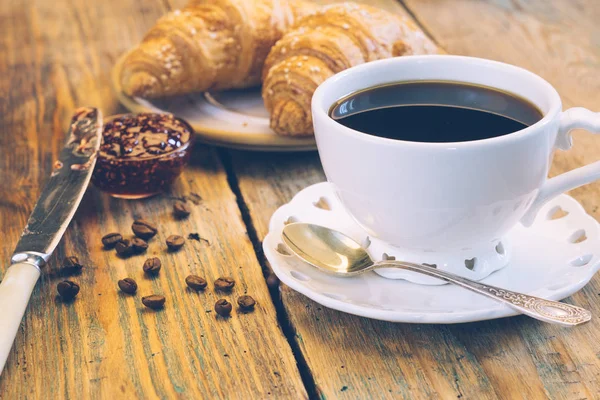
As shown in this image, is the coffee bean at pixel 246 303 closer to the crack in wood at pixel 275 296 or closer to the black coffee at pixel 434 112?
the crack in wood at pixel 275 296

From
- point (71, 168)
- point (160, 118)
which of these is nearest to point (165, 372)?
point (71, 168)

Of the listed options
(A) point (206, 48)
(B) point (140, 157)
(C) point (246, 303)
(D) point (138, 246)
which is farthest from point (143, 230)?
(A) point (206, 48)

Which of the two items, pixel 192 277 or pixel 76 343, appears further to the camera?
pixel 192 277

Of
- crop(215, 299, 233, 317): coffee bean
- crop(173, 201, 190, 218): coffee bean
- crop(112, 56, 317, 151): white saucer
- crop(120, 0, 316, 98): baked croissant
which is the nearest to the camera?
crop(215, 299, 233, 317): coffee bean

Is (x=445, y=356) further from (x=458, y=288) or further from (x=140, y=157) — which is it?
(x=140, y=157)

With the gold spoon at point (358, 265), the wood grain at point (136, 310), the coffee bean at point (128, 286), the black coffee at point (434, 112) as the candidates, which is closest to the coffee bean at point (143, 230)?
the wood grain at point (136, 310)

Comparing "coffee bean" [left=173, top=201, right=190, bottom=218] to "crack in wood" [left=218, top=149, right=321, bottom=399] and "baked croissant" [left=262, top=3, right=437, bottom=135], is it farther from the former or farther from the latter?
"baked croissant" [left=262, top=3, right=437, bottom=135]

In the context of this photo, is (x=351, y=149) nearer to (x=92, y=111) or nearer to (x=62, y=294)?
(x=62, y=294)

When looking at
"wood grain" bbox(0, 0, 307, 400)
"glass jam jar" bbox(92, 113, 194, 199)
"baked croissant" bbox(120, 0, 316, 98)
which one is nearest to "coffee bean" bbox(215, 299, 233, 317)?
"wood grain" bbox(0, 0, 307, 400)
